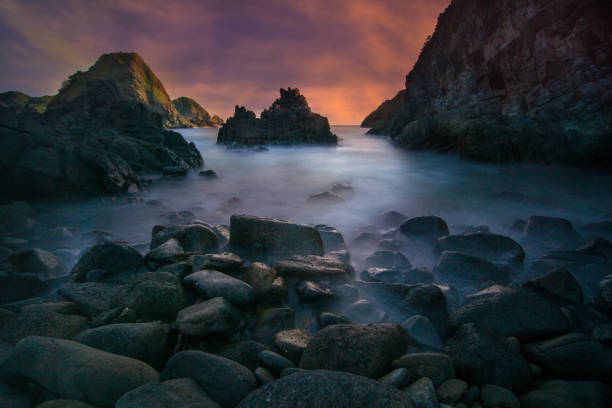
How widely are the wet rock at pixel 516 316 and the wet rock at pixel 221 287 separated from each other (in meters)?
1.96

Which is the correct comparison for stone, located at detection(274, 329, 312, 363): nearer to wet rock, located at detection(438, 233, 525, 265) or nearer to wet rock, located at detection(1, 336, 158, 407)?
wet rock, located at detection(1, 336, 158, 407)

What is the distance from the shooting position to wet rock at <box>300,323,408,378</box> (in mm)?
1820

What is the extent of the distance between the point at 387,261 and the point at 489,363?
2.77m

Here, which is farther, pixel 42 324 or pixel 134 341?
pixel 42 324

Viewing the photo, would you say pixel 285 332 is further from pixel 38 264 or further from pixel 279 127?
pixel 279 127

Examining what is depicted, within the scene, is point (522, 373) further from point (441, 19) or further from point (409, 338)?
point (441, 19)

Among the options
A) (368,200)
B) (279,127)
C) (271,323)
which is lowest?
(368,200)

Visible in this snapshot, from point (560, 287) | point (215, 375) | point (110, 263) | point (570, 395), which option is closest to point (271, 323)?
point (215, 375)

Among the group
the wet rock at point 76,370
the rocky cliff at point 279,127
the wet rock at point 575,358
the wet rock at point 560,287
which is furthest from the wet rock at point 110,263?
the rocky cliff at point 279,127

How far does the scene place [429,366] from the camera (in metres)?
1.79

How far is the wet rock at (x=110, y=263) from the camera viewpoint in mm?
3426

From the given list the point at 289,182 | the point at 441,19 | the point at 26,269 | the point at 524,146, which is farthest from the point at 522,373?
the point at 441,19

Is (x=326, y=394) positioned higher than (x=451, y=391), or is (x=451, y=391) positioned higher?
(x=326, y=394)

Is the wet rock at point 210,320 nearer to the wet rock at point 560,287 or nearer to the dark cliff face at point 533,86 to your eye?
the wet rock at point 560,287
